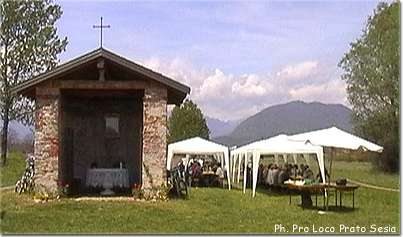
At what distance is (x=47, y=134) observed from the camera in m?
17.4

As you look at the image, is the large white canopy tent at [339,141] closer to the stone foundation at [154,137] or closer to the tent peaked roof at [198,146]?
the stone foundation at [154,137]

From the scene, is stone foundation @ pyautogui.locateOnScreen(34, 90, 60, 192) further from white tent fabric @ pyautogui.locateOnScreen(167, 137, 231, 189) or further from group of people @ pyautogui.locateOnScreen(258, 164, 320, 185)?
white tent fabric @ pyautogui.locateOnScreen(167, 137, 231, 189)

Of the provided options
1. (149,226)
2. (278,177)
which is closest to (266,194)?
(278,177)

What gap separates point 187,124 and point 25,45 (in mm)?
18229

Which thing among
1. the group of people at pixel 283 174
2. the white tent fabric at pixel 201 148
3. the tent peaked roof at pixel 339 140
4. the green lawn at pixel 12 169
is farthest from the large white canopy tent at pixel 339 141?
the green lawn at pixel 12 169

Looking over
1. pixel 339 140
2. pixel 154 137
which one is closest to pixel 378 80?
pixel 339 140

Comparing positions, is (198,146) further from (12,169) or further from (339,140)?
(339,140)

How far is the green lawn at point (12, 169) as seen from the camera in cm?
2409

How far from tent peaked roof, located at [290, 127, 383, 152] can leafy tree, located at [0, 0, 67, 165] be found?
47.1 ft

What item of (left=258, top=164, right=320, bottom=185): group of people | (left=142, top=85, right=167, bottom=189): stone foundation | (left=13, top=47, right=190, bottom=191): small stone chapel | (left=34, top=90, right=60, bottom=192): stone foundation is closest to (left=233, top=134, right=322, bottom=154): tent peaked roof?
(left=258, top=164, right=320, bottom=185): group of people

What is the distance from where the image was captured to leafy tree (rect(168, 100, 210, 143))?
4519 centimetres

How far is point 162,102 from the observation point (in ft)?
57.1

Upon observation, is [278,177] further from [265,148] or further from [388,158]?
[388,158]

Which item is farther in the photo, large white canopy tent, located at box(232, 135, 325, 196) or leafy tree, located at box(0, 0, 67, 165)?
leafy tree, located at box(0, 0, 67, 165)
